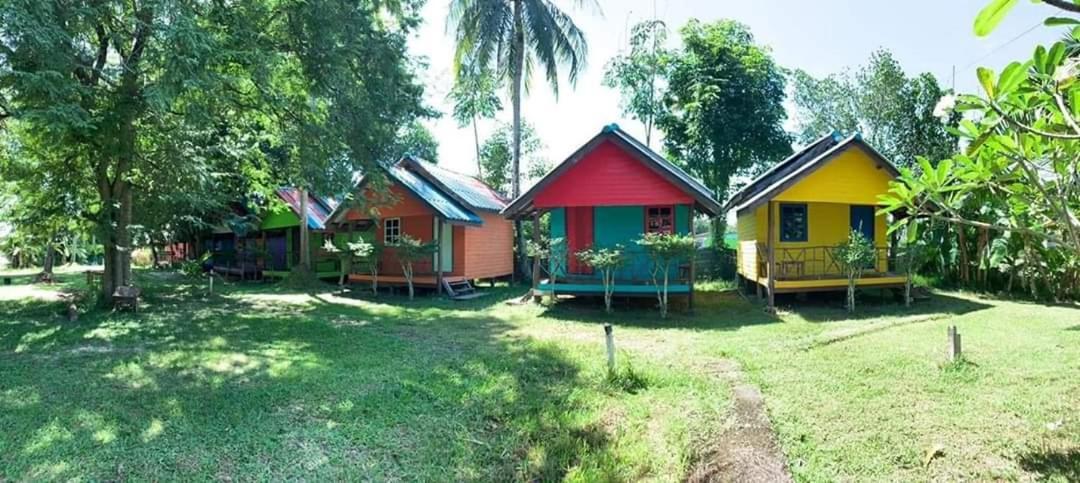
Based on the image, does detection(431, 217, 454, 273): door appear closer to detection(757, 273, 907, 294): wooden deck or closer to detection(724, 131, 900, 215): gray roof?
detection(724, 131, 900, 215): gray roof

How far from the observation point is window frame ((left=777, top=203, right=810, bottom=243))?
14.5m

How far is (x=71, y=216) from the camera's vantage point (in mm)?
12703

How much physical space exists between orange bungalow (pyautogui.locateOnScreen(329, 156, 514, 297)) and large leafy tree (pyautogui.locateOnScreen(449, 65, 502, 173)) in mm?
3837

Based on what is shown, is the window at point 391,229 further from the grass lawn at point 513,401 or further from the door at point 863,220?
the door at point 863,220

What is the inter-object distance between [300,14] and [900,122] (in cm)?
2239

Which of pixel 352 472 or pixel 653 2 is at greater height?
pixel 653 2

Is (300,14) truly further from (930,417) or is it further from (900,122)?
(900,122)

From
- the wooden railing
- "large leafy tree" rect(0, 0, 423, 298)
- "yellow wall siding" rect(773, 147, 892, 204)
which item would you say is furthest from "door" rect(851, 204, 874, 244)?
"large leafy tree" rect(0, 0, 423, 298)

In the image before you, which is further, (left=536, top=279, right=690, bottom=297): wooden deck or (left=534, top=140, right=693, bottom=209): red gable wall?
(left=534, top=140, right=693, bottom=209): red gable wall

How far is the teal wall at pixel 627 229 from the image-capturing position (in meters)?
13.7

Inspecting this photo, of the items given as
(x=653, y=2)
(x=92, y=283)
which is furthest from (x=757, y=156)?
(x=92, y=283)

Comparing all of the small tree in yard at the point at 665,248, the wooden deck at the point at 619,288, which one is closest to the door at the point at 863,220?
the wooden deck at the point at 619,288

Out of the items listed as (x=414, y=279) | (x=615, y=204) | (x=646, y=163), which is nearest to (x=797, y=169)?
(x=646, y=163)

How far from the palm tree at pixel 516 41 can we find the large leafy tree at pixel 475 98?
0.41 meters
